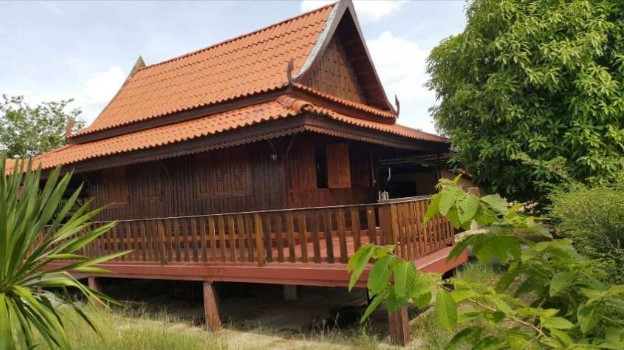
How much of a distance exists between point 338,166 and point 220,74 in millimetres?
4189

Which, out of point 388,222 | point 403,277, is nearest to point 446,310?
point 403,277

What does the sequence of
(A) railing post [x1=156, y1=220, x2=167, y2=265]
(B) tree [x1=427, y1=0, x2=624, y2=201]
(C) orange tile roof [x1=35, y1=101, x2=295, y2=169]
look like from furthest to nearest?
1. (B) tree [x1=427, y1=0, x2=624, y2=201]
2. (A) railing post [x1=156, y1=220, x2=167, y2=265]
3. (C) orange tile roof [x1=35, y1=101, x2=295, y2=169]

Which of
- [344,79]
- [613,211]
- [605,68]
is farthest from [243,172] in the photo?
[605,68]

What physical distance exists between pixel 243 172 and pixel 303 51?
310 cm

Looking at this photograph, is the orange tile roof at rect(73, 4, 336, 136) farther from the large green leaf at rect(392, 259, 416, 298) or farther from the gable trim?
the large green leaf at rect(392, 259, 416, 298)

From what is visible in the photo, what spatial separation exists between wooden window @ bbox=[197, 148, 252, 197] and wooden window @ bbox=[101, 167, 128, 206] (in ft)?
8.17

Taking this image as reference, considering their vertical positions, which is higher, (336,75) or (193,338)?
(336,75)

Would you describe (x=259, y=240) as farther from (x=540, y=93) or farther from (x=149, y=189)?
(x=540, y=93)

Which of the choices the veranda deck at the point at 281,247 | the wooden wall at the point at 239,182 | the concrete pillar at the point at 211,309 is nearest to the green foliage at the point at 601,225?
the veranda deck at the point at 281,247

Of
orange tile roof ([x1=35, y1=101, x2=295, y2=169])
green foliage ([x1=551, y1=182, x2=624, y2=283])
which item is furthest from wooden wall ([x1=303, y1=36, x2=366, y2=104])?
green foliage ([x1=551, y1=182, x2=624, y2=283])

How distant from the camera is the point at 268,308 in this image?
8.25 m

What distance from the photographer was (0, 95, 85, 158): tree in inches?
971

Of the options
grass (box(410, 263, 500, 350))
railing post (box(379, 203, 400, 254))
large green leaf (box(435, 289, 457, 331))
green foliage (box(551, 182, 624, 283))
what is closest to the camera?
large green leaf (box(435, 289, 457, 331))

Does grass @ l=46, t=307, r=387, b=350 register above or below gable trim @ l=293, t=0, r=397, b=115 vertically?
below
